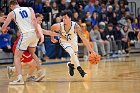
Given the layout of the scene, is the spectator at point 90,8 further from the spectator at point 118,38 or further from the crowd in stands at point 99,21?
the spectator at point 118,38

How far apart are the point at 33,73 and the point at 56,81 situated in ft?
3.09

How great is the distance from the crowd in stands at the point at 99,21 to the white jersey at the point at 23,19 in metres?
7.21

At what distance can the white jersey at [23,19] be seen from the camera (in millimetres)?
10266

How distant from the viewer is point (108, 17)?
82.1ft

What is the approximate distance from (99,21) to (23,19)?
543 inches

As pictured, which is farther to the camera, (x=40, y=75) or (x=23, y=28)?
(x=40, y=75)

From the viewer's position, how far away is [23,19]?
10.3 meters

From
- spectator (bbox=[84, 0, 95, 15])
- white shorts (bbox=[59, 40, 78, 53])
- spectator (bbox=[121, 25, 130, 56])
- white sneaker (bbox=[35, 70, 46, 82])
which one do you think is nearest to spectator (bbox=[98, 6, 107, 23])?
spectator (bbox=[84, 0, 95, 15])

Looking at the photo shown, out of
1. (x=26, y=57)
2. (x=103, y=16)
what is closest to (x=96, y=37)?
(x=103, y=16)

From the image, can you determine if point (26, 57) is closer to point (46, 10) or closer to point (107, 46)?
point (46, 10)

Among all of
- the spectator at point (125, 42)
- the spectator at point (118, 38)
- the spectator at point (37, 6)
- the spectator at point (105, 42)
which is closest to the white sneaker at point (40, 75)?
the spectator at point (37, 6)

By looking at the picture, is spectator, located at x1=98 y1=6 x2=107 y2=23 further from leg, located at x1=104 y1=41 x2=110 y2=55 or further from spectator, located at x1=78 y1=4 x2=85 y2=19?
leg, located at x1=104 y1=41 x2=110 y2=55

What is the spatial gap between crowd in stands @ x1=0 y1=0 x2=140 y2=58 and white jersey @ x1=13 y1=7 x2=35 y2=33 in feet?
23.6

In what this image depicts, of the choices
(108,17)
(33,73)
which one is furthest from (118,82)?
(108,17)
